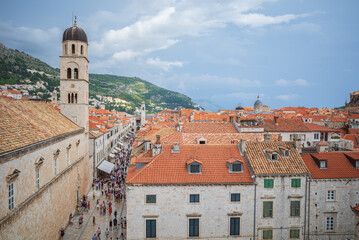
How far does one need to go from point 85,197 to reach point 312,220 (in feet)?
89.8

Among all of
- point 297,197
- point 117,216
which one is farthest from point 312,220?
point 117,216

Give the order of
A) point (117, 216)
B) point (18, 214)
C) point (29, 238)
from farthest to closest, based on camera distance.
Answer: point (117, 216)
point (29, 238)
point (18, 214)

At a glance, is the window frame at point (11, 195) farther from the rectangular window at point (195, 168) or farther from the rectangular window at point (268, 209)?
the rectangular window at point (268, 209)

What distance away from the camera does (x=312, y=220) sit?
2225 cm

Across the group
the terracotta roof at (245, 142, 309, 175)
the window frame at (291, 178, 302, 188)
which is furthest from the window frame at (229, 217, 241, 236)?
the window frame at (291, 178, 302, 188)

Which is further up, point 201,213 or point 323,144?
point 323,144

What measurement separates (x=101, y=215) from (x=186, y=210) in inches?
547

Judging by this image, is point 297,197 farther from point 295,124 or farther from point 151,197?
point 295,124

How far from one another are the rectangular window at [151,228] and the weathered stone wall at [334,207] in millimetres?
13674

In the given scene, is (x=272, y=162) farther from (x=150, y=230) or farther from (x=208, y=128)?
(x=208, y=128)

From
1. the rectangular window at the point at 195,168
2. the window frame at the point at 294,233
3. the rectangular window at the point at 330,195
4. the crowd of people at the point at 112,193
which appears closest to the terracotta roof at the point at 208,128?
the crowd of people at the point at 112,193

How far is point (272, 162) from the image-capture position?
74.5ft

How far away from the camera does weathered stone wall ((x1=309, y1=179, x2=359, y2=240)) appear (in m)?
22.2

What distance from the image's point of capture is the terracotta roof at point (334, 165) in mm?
22766
